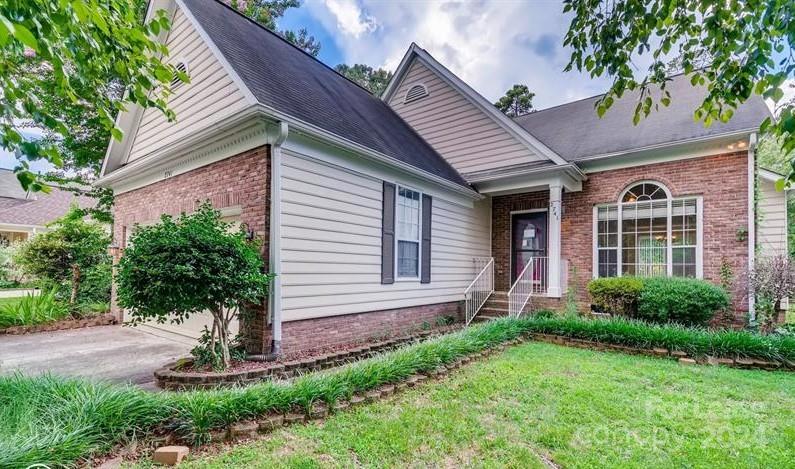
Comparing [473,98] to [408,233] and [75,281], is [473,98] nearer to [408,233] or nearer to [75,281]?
[408,233]

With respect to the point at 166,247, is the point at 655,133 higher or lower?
higher

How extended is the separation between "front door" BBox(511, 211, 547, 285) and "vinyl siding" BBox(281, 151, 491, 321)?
3365 millimetres

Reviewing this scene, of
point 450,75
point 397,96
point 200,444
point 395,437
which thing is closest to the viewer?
point 200,444

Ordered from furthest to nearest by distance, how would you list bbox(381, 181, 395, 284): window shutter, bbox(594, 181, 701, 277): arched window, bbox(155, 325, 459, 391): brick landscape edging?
bbox(594, 181, 701, 277): arched window, bbox(381, 181, 395, 284): window shutter, bbox(155, 325, 459, 391): brick landscape edging

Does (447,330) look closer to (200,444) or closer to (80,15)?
(200,444)

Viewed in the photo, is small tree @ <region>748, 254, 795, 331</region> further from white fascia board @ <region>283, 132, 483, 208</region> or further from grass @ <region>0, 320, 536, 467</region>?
grass @ <region>0, 320, 536, 467</region>

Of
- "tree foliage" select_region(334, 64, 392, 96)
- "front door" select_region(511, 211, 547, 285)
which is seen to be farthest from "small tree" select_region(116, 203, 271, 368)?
"tree foliage" select_region(334, 64, 392, 96)

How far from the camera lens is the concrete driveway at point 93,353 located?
515 cm

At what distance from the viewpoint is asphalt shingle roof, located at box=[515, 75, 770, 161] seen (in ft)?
27.5

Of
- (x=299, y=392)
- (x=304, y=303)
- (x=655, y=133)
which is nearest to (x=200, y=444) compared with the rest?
(x=299, y=392)

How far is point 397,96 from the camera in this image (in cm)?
1230

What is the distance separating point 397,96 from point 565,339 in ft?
28.5

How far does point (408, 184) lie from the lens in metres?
8.27

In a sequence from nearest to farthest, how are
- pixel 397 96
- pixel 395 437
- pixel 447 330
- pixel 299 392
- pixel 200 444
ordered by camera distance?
1. pixel 200 444
2. pixel 395 437
3. pixel 299 392
4. pixel 447 330
5. pixel 397 96
